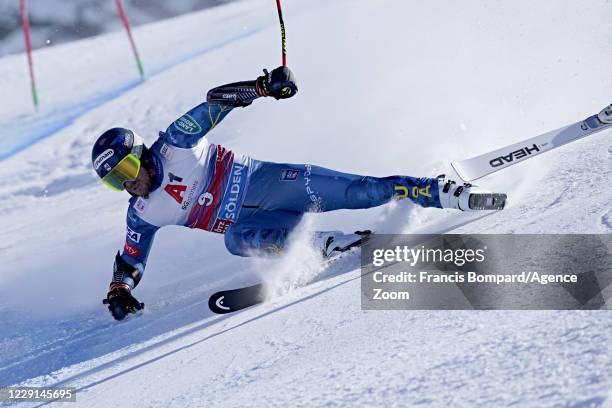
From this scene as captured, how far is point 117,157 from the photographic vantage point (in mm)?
3729

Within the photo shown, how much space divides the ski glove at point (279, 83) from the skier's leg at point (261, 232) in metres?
0.80

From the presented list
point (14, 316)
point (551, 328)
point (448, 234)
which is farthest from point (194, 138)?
point (551, 328)

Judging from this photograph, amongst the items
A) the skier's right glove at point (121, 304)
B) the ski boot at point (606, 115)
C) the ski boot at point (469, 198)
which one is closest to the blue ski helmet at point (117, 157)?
the skier's right glove at point (121, 304)

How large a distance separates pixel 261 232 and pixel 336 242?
0.47m

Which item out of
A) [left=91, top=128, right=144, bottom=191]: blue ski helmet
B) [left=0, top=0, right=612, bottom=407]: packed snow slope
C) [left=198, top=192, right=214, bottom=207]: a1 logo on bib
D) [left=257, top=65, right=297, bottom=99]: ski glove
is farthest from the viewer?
[left=198, top=192, right=214, bottom=207]: a1 logo on bib

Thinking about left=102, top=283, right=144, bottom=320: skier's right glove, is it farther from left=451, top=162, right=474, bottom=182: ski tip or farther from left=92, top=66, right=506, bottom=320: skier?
left=451, top=162, right=474, bottom=182: ski tip

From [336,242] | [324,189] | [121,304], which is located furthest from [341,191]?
[121,304]

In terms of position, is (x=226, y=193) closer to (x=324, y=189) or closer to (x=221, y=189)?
(x=221, y=189)

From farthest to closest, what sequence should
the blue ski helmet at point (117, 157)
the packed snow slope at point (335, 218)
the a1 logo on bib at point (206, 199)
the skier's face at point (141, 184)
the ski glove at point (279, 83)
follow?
the a1 logo on bib at point (206, 199) → the skier's face at point (141, 184) → the blue ski helmet at point (117, 157) → the ski glove at point (279, 83) → the packed snow slope at point (335, 218)

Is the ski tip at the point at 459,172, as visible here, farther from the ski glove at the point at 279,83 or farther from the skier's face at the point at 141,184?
the skier's face at the point at 141,184

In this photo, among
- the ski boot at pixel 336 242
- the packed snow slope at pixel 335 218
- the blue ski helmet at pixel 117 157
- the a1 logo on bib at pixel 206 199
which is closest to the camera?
the packed snow slope at pixel 335 218

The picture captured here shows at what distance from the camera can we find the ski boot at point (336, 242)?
358 centimetres

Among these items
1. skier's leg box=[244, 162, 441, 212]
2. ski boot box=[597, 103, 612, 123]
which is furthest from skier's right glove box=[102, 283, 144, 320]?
ski boot box=[597, 103, 612, 123]

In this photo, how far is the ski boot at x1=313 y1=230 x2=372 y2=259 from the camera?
3.58m
